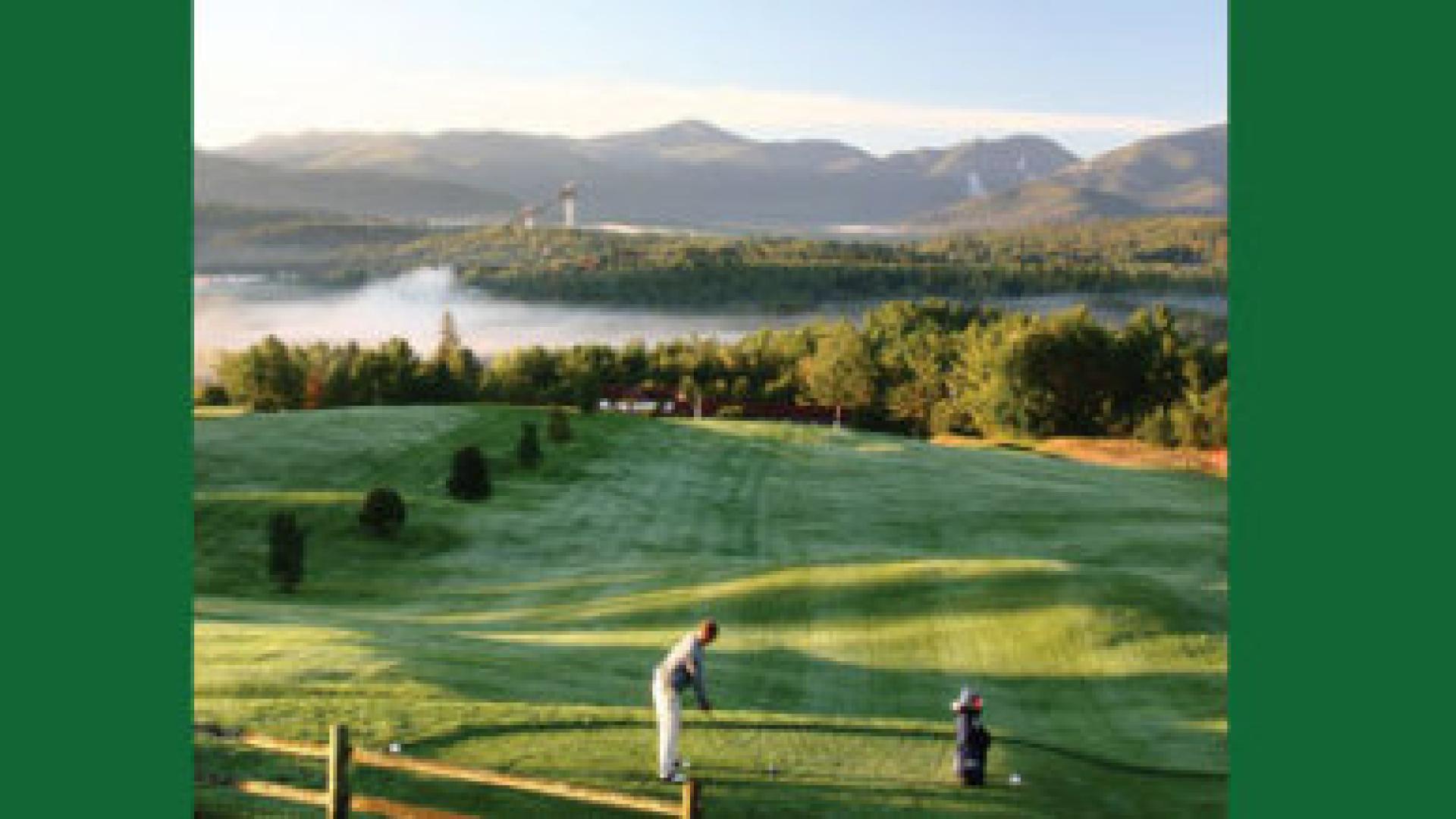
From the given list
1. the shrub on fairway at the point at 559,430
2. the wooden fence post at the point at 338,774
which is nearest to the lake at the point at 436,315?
the wooden fence post at the point at 338,774

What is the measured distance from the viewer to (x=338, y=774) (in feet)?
49.2

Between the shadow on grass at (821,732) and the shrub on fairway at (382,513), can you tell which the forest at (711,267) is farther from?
the shadow on grass at (821,732)

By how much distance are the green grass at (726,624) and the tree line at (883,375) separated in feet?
86.2

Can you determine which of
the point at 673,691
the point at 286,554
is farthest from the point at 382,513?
the point at 673,691

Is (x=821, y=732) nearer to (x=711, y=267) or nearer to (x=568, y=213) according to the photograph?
(x=568, y=213)

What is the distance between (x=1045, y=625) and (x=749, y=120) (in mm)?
12985

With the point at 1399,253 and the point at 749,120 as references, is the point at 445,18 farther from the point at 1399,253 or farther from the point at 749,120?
the point at 1399,253

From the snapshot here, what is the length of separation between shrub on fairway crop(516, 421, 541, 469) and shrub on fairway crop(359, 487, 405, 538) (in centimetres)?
1597

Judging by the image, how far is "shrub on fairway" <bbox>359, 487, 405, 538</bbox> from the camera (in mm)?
47688

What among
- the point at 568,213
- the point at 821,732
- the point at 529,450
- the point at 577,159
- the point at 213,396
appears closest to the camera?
the point at 821,732

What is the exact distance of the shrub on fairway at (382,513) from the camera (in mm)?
47688

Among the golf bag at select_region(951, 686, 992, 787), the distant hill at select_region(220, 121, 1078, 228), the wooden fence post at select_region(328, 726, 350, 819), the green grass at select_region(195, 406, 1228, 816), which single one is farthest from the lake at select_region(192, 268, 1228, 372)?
the golf bag at select_region(951, 686, 992, 787)

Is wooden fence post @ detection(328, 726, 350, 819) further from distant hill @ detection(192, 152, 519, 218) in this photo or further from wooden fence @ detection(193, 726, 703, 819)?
distant hill @ detection(192, 152, 519, 218)

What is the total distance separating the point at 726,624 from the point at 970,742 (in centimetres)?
1401
